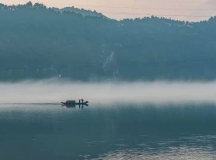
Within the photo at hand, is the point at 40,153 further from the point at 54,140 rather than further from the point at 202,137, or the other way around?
the point at 202,137

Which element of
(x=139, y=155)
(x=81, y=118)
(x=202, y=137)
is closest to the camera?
(x=139, y=155)

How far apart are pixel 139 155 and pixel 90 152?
12.0 meters

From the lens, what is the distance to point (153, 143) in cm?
12175

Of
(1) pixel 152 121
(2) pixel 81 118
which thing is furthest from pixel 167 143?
(2) pixel 81 118

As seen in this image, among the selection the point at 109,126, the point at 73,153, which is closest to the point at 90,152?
the point at 73,153

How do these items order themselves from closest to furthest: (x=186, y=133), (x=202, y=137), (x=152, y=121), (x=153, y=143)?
(x=153, y=143) → (x=202, y=137) → (x=186, y=133) → (x=152, y=121)

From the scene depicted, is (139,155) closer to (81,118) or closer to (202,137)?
(202,137)

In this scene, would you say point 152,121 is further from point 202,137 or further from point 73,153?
point 73,153

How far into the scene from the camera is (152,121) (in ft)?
597

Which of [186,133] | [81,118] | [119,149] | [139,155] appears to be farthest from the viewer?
[81,118]

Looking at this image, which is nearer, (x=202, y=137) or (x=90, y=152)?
(x=90, y=152)

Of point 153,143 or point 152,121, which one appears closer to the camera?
point 153,143

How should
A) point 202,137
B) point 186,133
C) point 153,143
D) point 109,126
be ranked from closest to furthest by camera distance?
point 153,143 < point 202,137 < point 186,133 < point 109,126

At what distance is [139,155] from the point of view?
104 m
